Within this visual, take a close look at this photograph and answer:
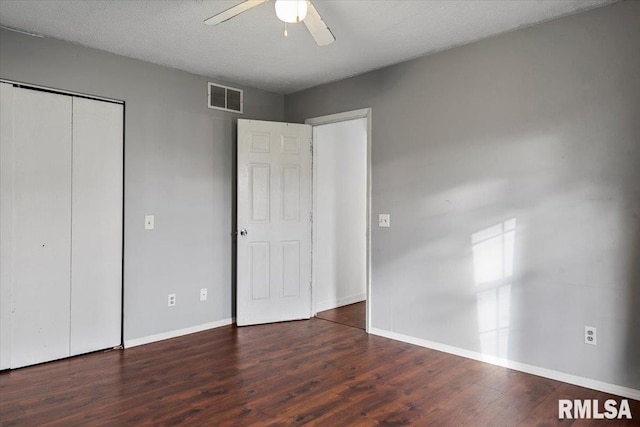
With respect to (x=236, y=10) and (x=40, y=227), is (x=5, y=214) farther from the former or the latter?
(x=236, y=10)

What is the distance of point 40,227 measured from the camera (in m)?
3.04

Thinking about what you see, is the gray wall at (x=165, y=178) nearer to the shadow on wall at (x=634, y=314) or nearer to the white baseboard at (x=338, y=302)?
the white baseboard at (x=338, y=302)

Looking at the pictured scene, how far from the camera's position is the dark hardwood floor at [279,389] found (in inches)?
90.1

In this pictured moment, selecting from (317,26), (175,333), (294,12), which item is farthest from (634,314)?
(175,333)

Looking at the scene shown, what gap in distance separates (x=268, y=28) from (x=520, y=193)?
2207 mm

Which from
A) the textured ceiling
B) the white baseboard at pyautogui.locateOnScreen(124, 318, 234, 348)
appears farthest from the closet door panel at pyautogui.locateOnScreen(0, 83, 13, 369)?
the white baseboard at pyautogui.locateOnScreen(124, 318, 234, 348)

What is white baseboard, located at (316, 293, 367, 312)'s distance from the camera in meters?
4.72

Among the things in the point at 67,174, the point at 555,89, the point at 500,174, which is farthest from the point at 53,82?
the point at 555,89

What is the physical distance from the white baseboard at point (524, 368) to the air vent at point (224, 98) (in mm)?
2706

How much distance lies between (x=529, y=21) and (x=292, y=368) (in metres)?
3.02

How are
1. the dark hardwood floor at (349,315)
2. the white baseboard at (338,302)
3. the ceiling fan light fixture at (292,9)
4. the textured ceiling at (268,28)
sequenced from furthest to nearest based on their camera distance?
the white baseboard at (338,302), the dark hardwood floor at (349,315), the textured ceiling at (268,28), the ceiling fan light fixture at (292,9)

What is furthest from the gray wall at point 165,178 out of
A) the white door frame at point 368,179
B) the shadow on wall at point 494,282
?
the shadow on wall at point 494,282

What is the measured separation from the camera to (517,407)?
2410mm

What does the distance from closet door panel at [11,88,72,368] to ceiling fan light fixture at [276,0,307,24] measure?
2.13m
